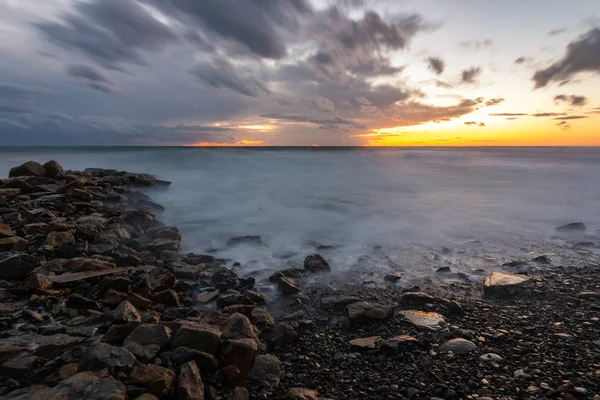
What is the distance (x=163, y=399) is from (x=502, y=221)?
1103 cm

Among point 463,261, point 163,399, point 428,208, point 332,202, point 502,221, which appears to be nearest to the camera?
point 163,399

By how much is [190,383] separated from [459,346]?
263 cm

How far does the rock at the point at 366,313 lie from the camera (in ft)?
13.2

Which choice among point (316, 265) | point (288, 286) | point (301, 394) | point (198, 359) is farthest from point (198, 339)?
point (316, 265)

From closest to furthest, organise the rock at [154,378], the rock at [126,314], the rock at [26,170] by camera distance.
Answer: the rock at [154,378] < the rock at [126,314] < the rock at [26,170]

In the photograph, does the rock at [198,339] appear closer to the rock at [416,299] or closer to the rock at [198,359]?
the rock at [198,359]

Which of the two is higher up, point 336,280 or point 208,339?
point 208,339

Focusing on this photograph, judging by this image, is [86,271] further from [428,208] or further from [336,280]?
[428,208]

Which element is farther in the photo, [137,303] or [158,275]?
[158,275]

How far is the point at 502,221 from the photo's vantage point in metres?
10.5

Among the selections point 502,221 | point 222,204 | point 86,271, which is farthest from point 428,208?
point 86,271

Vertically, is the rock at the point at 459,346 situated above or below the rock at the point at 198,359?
below

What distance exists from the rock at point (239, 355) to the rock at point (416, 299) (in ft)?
8.16

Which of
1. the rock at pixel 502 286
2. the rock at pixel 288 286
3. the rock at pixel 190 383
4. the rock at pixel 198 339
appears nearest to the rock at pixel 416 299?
the rock at pixel 502 286
